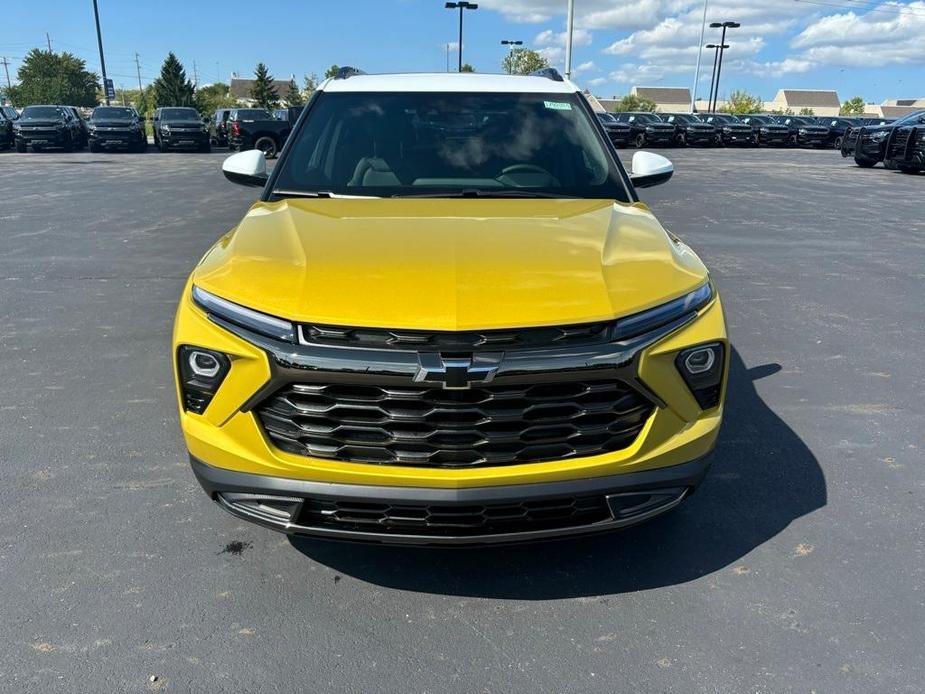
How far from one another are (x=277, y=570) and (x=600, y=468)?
1311 millimetres

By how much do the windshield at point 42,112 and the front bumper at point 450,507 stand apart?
29453 mm

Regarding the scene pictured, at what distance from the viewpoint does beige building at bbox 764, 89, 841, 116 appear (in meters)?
132

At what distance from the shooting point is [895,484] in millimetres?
3297

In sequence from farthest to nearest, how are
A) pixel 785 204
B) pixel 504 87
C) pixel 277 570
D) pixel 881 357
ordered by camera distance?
pixel 785 204, pixel 881 357, pixel 504 87, pixel 277 570

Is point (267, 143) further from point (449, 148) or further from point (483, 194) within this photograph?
point (483, 194)

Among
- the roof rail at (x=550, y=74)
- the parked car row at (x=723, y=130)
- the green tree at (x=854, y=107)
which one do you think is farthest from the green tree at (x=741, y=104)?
the roof rail at (x=550, y=74)

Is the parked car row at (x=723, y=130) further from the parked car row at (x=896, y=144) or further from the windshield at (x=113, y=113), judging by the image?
the windshield at (x=113, y=113)

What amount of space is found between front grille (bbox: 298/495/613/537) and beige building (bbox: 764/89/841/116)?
480 ft

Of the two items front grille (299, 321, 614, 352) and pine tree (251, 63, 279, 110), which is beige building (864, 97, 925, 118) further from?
front grille (299, 321, 614, 352)

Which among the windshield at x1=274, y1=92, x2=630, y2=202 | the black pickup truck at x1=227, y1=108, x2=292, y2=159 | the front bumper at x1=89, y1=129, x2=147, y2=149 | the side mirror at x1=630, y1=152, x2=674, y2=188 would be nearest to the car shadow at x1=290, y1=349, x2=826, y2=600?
the windshield at x1=274, y1=92, x2=630, y2=202

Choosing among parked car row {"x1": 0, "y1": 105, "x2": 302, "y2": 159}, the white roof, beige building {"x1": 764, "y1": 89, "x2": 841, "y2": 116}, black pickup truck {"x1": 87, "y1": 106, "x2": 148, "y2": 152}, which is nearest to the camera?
the white roof

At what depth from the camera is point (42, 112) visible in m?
26.4

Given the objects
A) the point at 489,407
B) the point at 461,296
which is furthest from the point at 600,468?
the point at 461,296

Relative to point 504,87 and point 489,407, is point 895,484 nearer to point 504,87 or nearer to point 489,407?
point 489,407
